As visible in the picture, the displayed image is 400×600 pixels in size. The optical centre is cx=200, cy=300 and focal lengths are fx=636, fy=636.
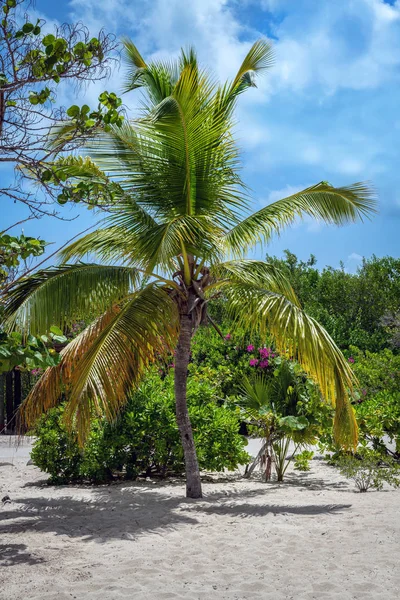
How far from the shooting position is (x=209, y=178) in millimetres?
8328

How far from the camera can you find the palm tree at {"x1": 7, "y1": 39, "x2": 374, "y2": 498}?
7453 millimetres

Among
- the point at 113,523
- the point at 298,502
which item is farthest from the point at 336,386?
the point at 113,523

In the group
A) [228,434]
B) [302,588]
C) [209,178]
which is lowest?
[302,588]

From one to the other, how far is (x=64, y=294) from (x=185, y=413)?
2215mm

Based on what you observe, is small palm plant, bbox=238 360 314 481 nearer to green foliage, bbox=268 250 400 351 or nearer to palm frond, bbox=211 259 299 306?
palm frond, bbox=211 259 299 306

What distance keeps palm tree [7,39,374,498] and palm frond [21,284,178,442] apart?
0.02 meters

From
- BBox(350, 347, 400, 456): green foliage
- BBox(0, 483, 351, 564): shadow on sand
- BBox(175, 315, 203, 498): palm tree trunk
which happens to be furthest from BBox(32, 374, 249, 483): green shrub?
BBox(350, 347, 400, 456): green foliage

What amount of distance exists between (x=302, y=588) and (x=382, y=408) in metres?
5.87

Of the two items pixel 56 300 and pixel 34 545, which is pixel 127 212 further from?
pixel 34 545

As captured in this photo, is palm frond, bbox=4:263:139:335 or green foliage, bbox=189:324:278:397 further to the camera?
green foliage, bbox=189:324:278:397

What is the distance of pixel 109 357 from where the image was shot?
6953 millimetres

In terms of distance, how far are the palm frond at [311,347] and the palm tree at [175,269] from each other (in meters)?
0.02

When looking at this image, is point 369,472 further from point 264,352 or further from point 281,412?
point 264,352

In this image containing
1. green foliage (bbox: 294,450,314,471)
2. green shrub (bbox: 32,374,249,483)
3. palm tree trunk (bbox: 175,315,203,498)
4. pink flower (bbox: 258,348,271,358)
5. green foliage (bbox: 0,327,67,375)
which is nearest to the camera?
green foliage (bbox: 0,327,67,375)
